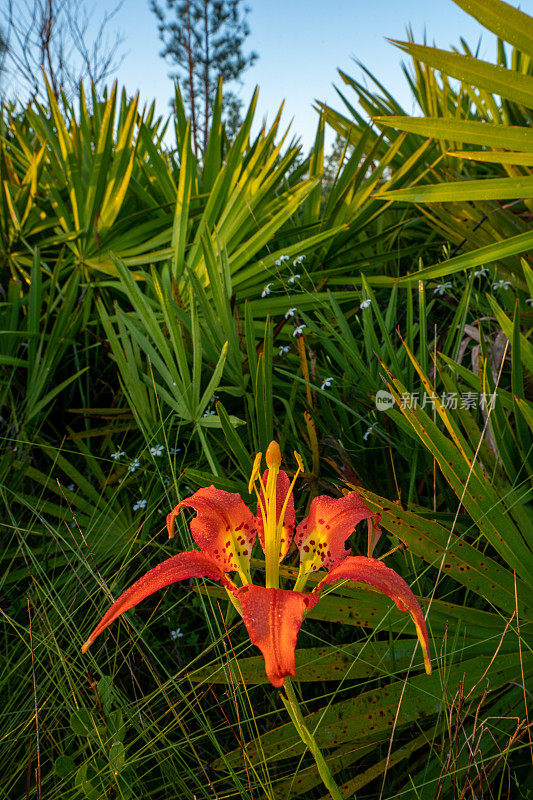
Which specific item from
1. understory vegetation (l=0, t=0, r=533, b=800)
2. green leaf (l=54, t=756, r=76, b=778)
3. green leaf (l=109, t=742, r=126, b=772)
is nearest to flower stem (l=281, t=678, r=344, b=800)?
understory vegetation (l=0, t=0, r=533, b=800)

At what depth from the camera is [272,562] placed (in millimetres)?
499

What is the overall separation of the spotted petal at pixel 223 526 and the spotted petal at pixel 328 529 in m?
0.05

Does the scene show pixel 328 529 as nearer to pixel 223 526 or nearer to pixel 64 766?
pixel 223 526

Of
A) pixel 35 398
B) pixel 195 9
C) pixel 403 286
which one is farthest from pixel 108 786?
pixel 195 9

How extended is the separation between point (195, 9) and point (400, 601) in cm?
1860

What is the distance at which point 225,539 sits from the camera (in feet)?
1.88

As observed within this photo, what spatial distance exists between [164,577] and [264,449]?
679 mm

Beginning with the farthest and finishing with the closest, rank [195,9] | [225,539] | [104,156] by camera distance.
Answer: [195,9] → [104,156] → [225,539]

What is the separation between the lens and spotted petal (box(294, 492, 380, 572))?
0.56 meters

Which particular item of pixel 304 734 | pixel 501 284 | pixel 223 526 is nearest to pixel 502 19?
pixel 501 284

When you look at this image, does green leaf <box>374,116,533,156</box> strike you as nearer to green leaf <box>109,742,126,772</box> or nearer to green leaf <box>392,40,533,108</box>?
green leaf <box>392,40,533,108</box>

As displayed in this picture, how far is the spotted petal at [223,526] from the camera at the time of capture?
55cm

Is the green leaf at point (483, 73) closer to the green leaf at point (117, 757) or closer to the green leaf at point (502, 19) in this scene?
the green leaf at point (502, 19)

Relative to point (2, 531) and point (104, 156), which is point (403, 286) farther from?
point (2, 531)
